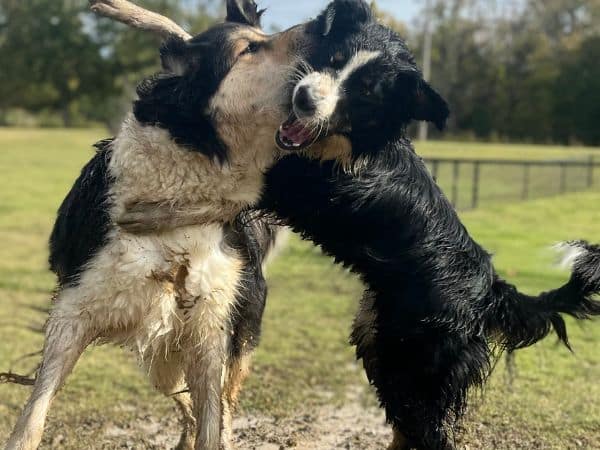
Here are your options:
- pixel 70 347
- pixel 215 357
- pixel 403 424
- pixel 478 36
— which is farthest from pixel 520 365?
pixel 478 36

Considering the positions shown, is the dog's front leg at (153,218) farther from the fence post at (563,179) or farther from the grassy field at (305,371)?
the fence post at (563,179)

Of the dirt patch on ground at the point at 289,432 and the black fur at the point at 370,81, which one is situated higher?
the black fur at the point at 370,81

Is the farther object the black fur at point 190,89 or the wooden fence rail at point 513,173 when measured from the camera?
the wooden fence rail at point 513,173

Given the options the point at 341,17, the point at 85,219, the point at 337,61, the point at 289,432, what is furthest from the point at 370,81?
the point at 289,432

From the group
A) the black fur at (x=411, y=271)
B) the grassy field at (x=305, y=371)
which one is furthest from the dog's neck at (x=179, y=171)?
the grassy field at (x=305, y=371)

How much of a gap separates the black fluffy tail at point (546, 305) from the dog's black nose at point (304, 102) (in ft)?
4.21

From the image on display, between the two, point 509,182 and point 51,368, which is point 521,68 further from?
point 51,368

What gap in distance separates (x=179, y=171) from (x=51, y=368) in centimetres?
95

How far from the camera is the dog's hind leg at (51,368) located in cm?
292

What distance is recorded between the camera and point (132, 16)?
12.2 ft

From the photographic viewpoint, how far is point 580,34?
45.8 m

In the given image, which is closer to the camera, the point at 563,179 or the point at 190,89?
the point at 190,89

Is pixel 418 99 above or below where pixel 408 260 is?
above

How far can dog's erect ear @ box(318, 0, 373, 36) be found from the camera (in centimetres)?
301
